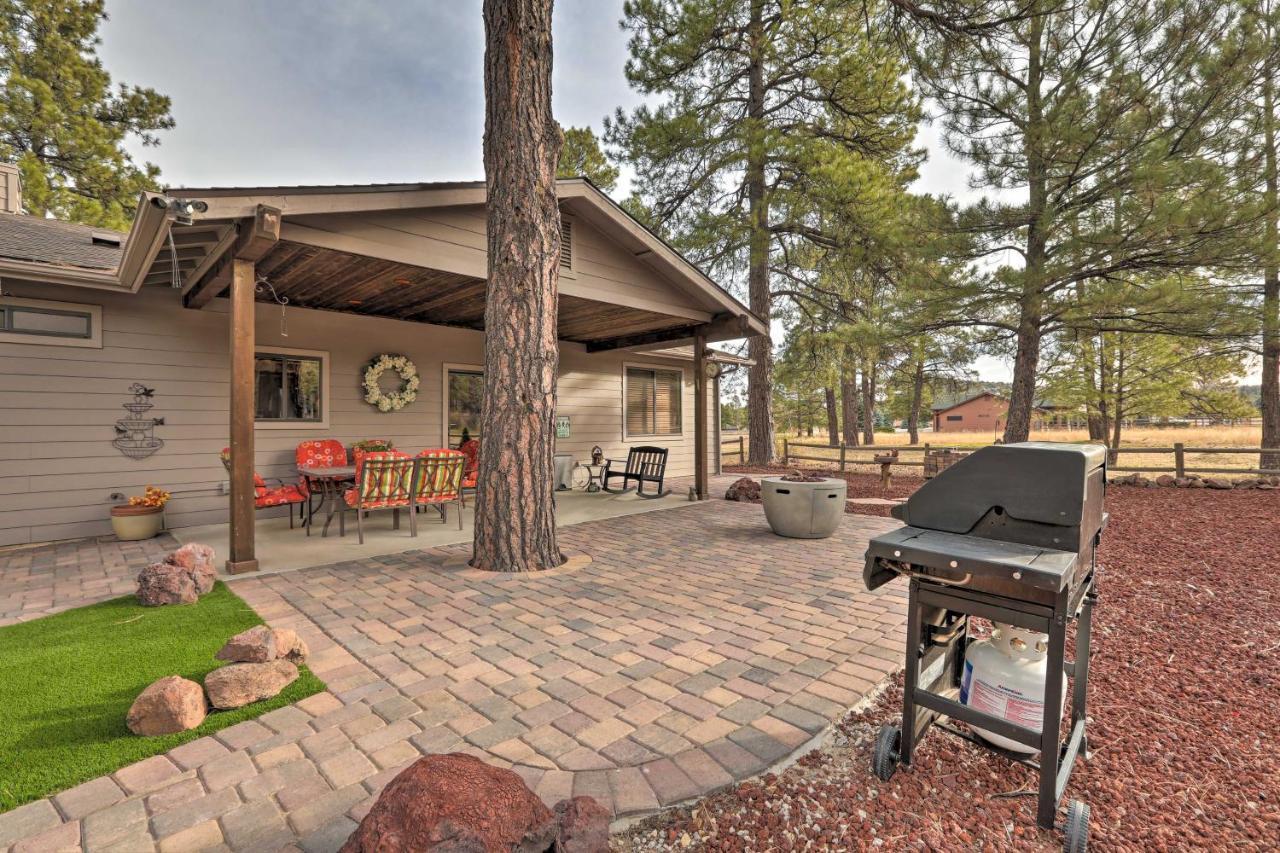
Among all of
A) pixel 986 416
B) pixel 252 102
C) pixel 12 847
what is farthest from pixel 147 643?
pixel 986 416

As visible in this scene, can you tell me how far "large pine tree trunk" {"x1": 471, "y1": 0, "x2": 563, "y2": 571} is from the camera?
429 cm

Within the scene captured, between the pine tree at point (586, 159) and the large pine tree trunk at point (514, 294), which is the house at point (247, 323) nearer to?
the large pine tree trunk at point (514, 294)

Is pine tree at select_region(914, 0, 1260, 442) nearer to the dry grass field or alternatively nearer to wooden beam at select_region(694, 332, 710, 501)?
the dry grass field

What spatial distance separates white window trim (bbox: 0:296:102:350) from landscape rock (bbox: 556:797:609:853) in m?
6.86

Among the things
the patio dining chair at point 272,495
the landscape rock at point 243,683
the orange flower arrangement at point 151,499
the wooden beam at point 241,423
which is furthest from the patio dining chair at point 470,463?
the landscape rock at point 243,683

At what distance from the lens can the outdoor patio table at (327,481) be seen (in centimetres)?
543

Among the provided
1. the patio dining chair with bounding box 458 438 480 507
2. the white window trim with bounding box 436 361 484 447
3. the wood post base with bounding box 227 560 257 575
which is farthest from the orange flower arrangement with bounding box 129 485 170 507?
the white window trim with bounding box 436 361 484 447

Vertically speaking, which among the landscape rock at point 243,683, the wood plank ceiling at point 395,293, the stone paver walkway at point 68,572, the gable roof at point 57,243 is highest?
the gable roof at point 57,243

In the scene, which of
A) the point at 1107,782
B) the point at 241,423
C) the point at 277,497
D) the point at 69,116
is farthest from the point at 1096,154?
the point at 69,116

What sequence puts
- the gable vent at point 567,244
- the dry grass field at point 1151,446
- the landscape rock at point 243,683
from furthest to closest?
the dry grass field at point 1151,446 → the gable vent at point 567,244 → the landscape rock at point 243,683

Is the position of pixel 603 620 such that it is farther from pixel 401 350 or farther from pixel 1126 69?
pixel 1126 69

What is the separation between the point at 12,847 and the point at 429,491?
418cm

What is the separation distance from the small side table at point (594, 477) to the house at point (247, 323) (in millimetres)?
2023

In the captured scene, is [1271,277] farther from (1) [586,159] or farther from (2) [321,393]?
(1) [586,159]
